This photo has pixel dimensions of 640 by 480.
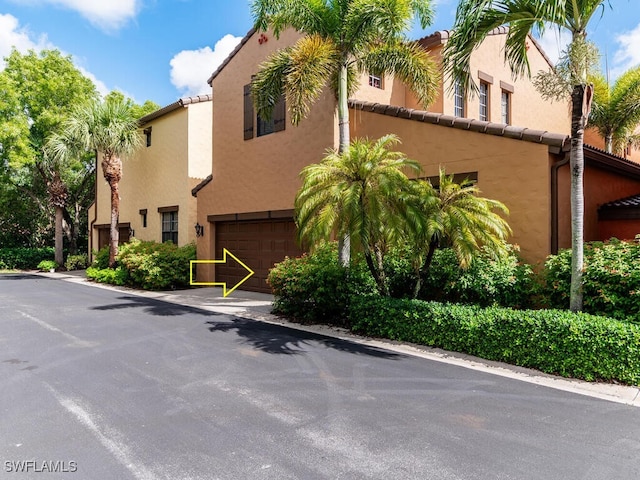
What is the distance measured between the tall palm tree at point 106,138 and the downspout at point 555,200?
18.1 metres

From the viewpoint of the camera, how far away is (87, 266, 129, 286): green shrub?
59.2ft

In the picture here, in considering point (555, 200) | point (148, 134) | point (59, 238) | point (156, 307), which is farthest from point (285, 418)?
point (59, 238)

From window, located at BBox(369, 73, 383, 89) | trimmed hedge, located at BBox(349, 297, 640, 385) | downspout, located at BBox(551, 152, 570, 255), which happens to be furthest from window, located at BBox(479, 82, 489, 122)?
trimmed hedge, located at BBox(349, 297, 640, 385)

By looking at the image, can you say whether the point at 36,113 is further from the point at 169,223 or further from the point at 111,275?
the point at 111,275

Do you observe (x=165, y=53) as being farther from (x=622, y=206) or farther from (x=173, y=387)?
(x=622, y=206)

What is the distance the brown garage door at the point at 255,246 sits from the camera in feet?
47.5

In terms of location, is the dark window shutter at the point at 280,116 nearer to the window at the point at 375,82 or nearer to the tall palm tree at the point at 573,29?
the window at the point at 375,82

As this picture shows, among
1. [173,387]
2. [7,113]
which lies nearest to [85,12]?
[7,113]

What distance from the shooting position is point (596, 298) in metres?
6.80

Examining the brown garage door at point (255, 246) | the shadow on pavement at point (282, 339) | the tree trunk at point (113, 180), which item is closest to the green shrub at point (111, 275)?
the tree trunk at point (113, 180)

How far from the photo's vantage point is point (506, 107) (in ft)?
54.1

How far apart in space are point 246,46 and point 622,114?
1498cm

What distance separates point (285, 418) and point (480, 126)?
8115 mm

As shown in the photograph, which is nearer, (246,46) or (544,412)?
(544,412)
